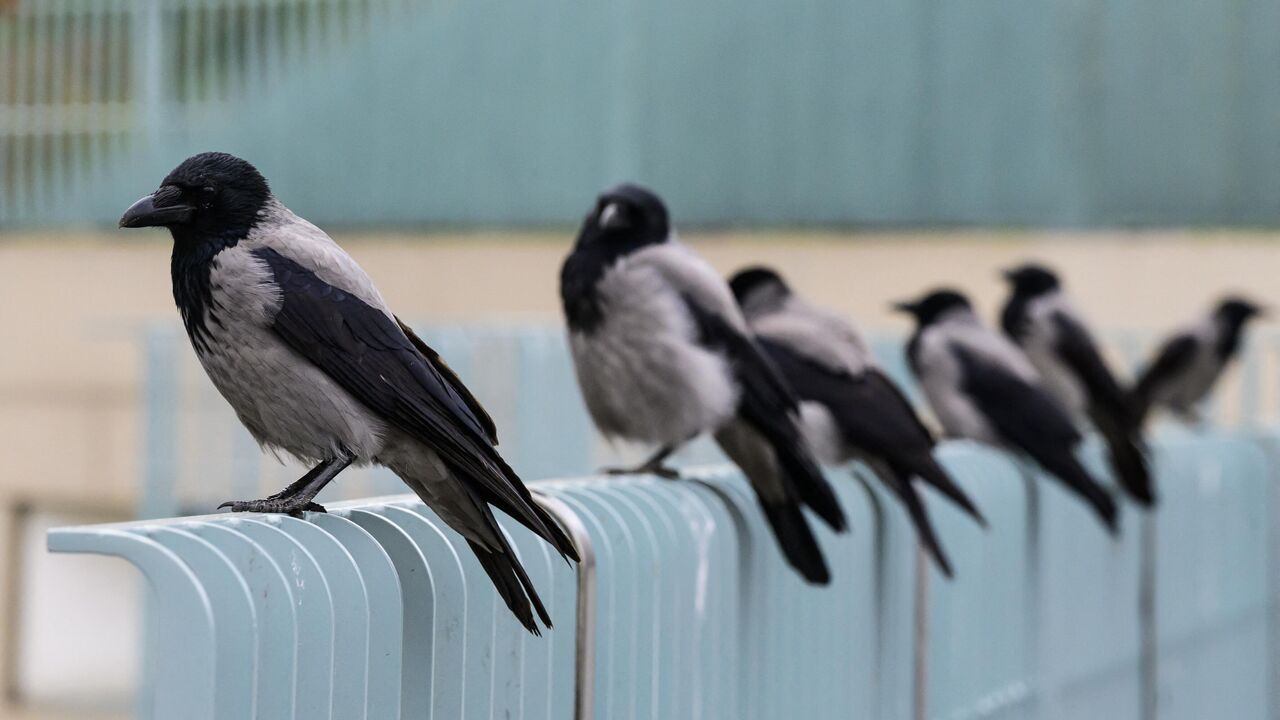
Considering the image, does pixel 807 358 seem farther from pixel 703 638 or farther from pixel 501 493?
pixel 501 493

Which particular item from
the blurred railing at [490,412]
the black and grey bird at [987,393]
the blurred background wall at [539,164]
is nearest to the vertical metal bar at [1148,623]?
the black and grey bird at [987,393]

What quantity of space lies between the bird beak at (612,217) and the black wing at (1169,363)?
557 centimetres

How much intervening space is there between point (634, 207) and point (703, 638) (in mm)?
1644

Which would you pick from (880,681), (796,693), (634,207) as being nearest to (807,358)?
(634,207)

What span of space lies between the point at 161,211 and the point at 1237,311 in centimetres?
815

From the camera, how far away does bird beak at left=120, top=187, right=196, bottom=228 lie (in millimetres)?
2484

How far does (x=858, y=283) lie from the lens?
11.6m

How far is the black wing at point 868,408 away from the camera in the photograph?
14.6 ft

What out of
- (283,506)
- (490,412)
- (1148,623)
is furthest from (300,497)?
(490,412)

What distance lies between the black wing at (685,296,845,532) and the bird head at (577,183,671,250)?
26 centimetres

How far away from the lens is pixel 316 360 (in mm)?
2436

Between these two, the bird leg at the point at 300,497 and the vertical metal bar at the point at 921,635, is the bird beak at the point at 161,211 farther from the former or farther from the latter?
the vertical metal bar at the point at 921,635

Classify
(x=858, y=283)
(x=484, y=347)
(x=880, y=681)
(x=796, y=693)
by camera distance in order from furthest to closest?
(x=858, y=283)
(x=484, y=347)
(x=880, y=681)
(x=796, y=693)

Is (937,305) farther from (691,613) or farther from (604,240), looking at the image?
(691,613)
